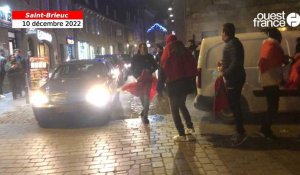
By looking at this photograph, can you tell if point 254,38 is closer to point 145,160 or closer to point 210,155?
point 210,155

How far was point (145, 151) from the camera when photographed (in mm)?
6488

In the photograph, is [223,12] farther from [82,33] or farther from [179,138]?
[82,33]

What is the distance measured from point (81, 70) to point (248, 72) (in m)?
4.63

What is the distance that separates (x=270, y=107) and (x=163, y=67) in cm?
184

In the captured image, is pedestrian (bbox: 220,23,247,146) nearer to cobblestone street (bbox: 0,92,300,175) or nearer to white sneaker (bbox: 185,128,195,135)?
cobblestone street (bbox: 0,92,300,175)

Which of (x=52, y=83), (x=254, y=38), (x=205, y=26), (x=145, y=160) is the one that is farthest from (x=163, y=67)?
(x=205, y=26)

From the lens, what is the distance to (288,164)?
550 cm

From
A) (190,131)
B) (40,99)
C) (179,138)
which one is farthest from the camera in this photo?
(40,99)

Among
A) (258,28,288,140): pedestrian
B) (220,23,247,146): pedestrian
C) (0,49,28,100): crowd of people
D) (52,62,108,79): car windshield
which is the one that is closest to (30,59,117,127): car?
(52,62,108,79): car windshield

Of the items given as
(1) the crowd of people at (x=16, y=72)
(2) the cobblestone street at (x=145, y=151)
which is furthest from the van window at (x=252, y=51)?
(1) the crowd of people at (x=16, y=72)

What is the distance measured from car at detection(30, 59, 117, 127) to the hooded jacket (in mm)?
2580

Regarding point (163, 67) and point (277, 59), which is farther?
point (163, 67)

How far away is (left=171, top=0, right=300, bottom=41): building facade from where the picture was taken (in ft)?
72.3

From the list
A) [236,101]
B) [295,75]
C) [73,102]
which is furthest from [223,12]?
[236,101]
